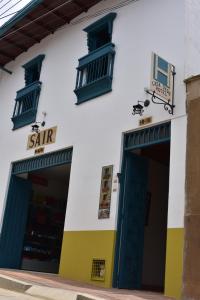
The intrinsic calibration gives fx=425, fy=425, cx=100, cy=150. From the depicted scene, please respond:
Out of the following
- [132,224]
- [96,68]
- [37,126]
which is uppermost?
[96,68]

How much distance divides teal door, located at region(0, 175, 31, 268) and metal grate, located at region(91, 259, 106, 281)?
15.1ft

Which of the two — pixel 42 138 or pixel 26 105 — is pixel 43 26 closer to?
pixel 26 105

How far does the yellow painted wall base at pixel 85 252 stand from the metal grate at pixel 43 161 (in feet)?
7.51

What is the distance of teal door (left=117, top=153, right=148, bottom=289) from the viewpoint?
984cm

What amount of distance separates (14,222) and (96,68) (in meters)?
5.80

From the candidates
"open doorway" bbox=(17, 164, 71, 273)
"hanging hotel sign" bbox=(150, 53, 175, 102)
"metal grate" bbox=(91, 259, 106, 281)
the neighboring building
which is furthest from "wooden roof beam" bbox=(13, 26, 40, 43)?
"metal grate" bbox=(91, 259, 106, 281)

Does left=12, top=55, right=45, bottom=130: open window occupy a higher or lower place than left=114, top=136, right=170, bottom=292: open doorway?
higher

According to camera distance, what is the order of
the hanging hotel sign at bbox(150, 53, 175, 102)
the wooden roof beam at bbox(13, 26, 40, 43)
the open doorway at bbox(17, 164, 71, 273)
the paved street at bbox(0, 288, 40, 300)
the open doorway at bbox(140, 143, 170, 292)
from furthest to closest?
the open doorway at bbox(17, 164, 71, 273)
the wooden roof beam at bbox(13, 26, 40, 43)
the open doorway at bbox(140, 143, 170, 292)
the hanging hotel sign at bbox(150, 53, 175, 102)
the paved street at bbox(0, 288, 40, 300)

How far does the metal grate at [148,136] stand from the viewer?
9.67 m

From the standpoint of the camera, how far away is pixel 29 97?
14.7 meters

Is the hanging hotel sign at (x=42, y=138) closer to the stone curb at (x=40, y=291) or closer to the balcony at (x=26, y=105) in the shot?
the balcony at (x=26, y=105)

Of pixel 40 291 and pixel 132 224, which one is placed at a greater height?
pixel 132 224

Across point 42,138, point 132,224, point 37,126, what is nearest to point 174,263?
point 132,224

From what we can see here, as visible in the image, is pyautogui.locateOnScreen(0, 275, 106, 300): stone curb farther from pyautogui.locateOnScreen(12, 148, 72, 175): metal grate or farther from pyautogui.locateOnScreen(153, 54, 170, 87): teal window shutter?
pyautogui.locateOnScreen(153, 54, 170, 87): teal window shutter
